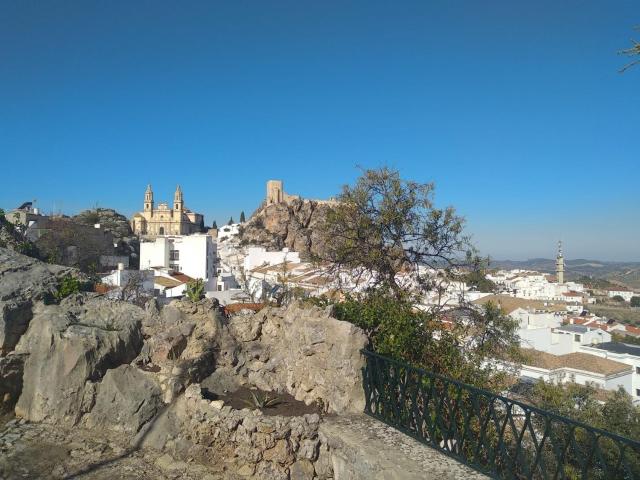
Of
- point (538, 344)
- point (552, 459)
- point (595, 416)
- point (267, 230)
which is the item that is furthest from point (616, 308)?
point (552, 459)

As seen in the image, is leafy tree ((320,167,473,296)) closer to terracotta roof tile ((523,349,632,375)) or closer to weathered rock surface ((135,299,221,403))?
weathered rock surface ((135,299,221,403))

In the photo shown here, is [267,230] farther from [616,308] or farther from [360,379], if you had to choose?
[360,379]

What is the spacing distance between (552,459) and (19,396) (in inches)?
412

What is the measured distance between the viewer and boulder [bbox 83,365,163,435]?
754cm

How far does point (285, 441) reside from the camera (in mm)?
6129

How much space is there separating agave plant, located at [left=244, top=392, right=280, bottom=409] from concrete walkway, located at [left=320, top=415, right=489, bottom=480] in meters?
1.21

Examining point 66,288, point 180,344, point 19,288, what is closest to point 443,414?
point 180,344

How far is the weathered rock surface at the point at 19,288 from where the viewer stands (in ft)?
27.6

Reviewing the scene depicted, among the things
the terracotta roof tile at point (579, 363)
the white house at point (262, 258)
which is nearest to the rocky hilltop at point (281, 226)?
the white house at point (262, 258)

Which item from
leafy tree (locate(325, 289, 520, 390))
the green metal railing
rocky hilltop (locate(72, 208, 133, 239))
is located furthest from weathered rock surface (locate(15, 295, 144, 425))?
rocky hilltop (locate(72, 208, 133, 239))

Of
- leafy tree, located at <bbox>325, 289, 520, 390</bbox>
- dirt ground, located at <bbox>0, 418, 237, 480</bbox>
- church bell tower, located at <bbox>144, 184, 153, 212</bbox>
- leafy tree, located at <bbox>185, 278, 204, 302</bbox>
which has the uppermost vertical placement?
church bell tower, located at <bbox>144, 184, 153, 212</bbox>

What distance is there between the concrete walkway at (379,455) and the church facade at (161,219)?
117219 mm

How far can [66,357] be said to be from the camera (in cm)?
802

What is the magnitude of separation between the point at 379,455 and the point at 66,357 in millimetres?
5900
